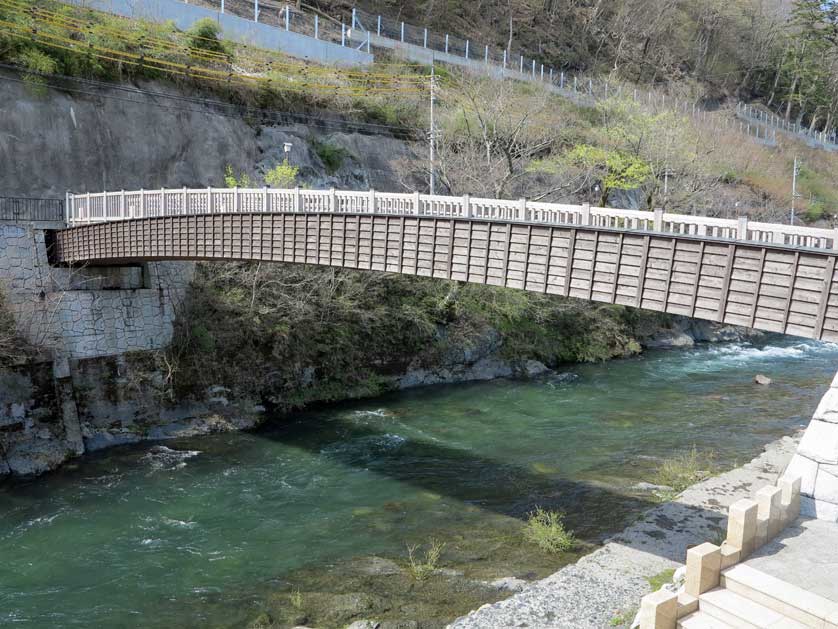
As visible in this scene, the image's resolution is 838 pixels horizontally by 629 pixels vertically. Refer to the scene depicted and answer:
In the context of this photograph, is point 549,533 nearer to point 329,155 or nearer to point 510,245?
point 510,245

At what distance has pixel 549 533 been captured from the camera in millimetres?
12602

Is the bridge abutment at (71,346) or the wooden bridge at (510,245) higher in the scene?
the wooden bridge at (510,245)

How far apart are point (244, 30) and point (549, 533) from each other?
116 feet

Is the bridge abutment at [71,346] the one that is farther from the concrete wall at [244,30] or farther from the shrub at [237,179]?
the concrete wall at [244,30]

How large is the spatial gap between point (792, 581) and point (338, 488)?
10.4 m

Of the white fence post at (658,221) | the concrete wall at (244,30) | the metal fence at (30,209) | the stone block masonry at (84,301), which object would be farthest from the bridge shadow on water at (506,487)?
Answer: the concrete wall at (244,30)

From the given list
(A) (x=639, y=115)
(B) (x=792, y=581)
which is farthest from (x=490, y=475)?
(A) (x=639, y=115)

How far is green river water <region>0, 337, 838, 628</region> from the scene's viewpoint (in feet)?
36.5

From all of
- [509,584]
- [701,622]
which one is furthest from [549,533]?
[701,622]

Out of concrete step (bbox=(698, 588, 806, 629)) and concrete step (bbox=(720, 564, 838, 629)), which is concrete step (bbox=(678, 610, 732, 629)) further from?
concrete step (bbox=(720, 564, 838, 629))

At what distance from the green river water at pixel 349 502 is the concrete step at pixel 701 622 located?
376 centimetres

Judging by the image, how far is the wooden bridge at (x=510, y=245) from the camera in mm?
10016

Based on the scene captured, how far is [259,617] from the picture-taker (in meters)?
10.4

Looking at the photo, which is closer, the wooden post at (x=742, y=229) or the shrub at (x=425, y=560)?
the wooden post at (x=742, y=229)
